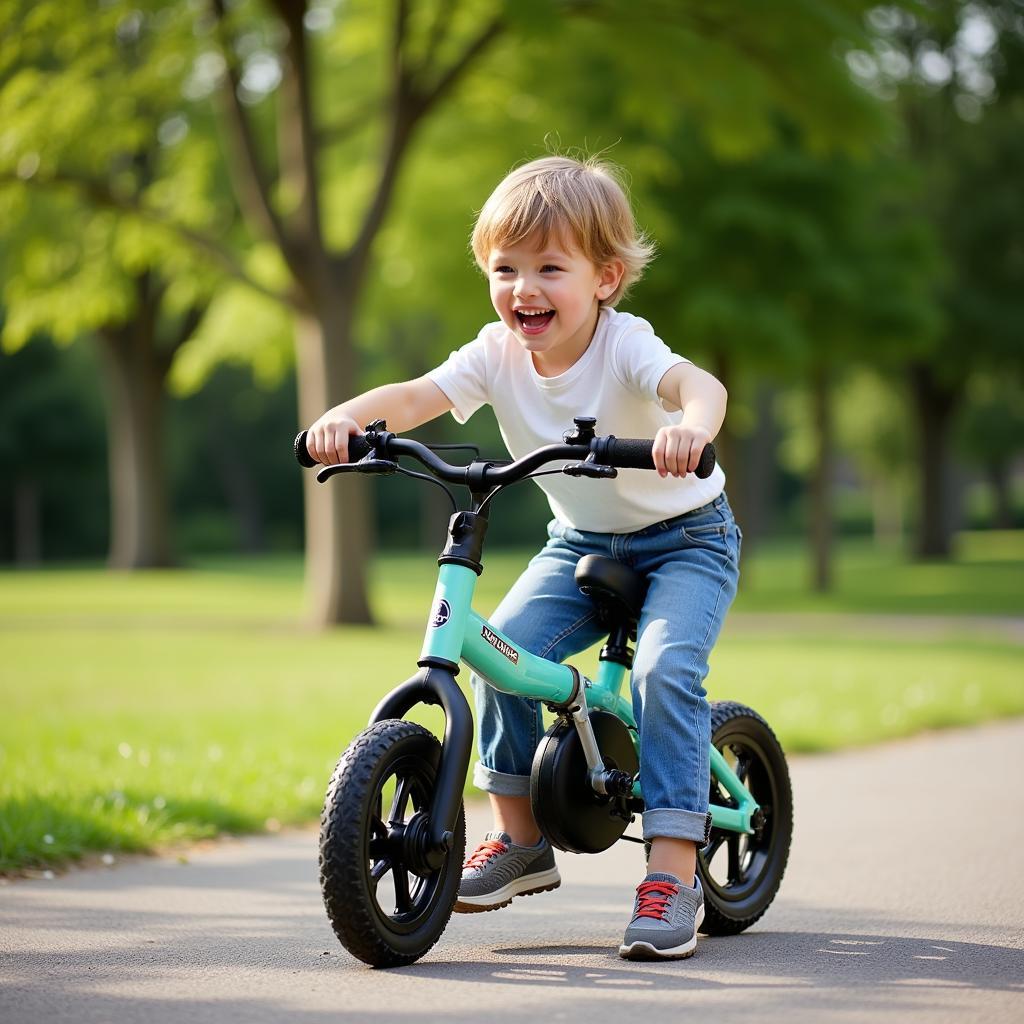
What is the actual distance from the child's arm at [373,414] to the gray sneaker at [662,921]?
1.27 meters

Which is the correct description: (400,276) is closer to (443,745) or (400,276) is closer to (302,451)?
Result: (302,451)

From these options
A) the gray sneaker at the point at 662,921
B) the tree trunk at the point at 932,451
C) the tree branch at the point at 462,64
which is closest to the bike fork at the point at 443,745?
the gray sneaker at the point at 662,921

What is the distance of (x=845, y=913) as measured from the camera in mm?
4383

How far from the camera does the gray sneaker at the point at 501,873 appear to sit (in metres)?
3.89

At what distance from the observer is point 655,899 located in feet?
12.2

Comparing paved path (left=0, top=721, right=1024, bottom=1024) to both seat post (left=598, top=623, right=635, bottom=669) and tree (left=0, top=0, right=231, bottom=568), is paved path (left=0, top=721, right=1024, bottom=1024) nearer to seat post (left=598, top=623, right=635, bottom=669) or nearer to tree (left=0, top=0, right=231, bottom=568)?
seat post (left=598, top=623, right=635, bottom=669)

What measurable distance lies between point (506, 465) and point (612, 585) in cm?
54

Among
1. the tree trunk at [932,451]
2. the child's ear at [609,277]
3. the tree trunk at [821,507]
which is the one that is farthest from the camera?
the tree trunk at [932,451]

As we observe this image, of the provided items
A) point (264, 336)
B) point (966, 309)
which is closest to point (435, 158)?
point (264, 336)

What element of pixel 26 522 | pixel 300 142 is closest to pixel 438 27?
pixel 300 142

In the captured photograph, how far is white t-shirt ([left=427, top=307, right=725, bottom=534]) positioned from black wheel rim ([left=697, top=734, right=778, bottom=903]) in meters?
0.74

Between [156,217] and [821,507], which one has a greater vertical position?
[156,217]

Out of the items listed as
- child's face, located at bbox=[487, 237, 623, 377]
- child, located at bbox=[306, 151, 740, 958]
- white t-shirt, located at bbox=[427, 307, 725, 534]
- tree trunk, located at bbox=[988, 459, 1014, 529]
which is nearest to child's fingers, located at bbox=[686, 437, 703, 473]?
child, located at bbox=[306, 151, 740, 958]

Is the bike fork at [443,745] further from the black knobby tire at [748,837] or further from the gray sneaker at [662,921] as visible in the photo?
the black knobby tire at [748,837]
